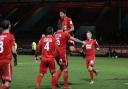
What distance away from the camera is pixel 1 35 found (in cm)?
1254

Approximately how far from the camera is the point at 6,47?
12.5m

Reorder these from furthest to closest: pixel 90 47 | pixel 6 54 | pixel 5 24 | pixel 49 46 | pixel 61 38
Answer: pixel 90 47 → pixel 61 38 → pixel 49 46 → pixel 6 54 → pixel 5 24

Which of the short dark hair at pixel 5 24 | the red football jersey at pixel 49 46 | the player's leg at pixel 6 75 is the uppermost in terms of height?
the short dark hair at pixel 5 24

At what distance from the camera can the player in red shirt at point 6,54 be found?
40.5ft

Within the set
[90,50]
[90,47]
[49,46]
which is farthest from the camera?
[90,47]

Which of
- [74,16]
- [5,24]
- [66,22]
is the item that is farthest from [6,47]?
[74,16]

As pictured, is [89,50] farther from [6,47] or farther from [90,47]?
[6,47]

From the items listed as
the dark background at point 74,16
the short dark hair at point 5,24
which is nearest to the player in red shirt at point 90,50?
the short dark hair at point 5,24

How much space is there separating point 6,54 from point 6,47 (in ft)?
0.64

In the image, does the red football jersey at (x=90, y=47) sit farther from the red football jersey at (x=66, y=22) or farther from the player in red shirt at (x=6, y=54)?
the player in red shirt at (x=6, y=54)

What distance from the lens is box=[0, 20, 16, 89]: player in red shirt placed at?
1236 cm

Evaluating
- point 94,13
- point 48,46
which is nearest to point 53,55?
point 48,46

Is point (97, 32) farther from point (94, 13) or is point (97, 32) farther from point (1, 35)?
point (1, 35)

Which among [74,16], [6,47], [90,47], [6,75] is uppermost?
[74,16]
